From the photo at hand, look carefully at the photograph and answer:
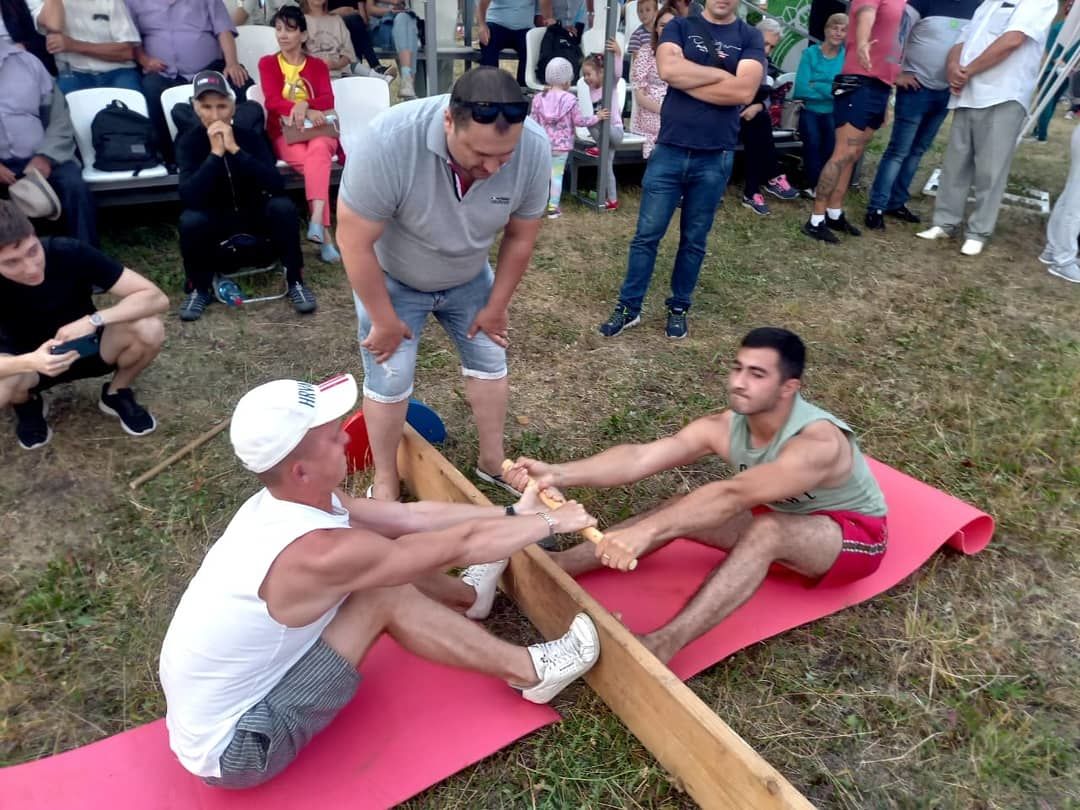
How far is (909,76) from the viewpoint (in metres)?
6.30

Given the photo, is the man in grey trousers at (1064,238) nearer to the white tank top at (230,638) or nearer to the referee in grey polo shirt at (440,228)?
the referee in grey polo shirt at (440,228)

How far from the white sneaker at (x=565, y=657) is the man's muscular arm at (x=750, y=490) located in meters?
0.22

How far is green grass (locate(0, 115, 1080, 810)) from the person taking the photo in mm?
2291

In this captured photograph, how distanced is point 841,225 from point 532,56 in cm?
337

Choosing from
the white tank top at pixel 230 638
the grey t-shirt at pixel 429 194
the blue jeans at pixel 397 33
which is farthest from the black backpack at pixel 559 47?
the white tank top at pixel 230 638

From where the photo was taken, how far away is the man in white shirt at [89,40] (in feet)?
17.6

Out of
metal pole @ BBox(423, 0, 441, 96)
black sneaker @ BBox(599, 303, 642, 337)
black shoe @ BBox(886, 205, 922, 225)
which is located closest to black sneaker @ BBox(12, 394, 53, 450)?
black sneaker @ BBox(599, 303, 642, 337)

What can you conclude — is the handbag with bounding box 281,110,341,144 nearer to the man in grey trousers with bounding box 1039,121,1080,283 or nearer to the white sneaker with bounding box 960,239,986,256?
the white sneaker with bounding box 960,239,986,256

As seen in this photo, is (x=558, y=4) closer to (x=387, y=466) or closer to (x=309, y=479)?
(x=387, y=466)

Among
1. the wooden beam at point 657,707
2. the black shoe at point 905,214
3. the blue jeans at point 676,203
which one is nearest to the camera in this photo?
the wooden beam at point 657,707

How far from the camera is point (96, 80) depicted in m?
5.53

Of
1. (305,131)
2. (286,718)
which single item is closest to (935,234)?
(305,131)

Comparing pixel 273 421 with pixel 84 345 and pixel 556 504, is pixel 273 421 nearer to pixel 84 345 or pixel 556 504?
pixel 556 504

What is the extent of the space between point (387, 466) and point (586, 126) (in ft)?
15.5
